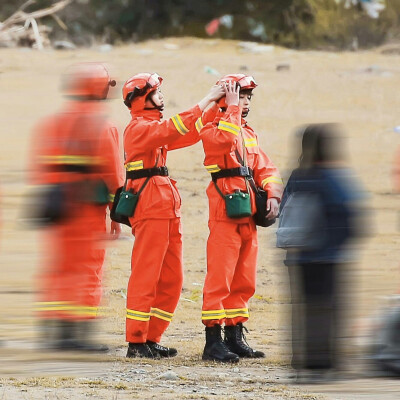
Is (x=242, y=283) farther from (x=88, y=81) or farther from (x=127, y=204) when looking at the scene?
(x=88, y=81)

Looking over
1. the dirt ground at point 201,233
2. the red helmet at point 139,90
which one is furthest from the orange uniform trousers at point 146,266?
the red helmet at point 139,90

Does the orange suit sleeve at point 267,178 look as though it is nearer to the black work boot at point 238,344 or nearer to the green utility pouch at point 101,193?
the black work boot at point 238,344

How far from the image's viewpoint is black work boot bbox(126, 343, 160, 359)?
7.18 m

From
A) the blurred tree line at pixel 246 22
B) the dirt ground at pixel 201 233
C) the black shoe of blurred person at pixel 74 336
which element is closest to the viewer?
the dirt ground at pixel 201 233

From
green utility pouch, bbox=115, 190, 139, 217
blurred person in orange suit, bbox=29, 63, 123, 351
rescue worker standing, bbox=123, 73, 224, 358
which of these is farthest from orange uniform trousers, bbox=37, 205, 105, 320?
rescue worker standing, bbox=123, 73, 224, 358

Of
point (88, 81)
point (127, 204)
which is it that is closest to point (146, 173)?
point (127, 204)

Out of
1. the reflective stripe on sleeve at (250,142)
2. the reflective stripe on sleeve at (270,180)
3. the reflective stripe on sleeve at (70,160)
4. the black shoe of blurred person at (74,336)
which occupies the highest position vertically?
the reflective stripe on sleeve at (250,142)

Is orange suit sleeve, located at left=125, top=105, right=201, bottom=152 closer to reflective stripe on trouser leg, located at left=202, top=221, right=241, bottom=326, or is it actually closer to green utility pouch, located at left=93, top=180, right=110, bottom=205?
green utility pouch, located at left=93, top=180, right=110, bottom=205

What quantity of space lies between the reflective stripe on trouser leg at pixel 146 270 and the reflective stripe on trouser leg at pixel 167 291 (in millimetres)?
149

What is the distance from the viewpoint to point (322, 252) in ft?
20.5

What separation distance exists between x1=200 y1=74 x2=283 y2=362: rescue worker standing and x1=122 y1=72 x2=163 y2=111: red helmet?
0.46m

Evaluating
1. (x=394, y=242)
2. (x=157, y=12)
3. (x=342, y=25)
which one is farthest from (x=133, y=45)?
(x=394, y=242)

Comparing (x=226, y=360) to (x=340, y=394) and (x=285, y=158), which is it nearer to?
(x=340, y=394)

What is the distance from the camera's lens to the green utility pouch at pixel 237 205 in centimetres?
719
